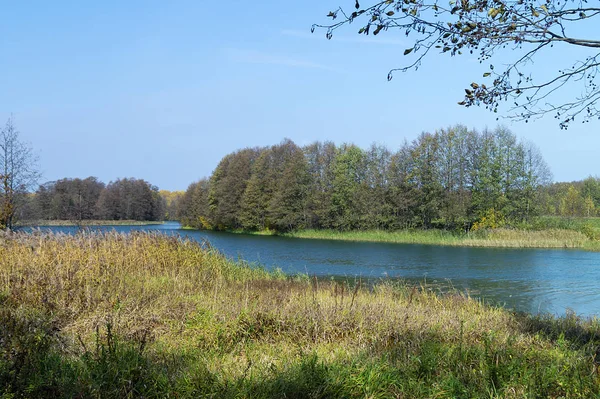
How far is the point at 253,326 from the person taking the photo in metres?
5.38

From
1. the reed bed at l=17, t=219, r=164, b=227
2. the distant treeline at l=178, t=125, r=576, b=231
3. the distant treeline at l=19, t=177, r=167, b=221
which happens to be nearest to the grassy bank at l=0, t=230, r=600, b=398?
the reed bed at l=17, t=219, r=164, b=227

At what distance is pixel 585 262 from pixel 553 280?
757 cm

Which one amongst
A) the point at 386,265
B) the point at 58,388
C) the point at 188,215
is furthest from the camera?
the point at 188,215

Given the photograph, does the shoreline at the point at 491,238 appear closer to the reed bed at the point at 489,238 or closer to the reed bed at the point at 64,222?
the reed bed at the point at 489,238

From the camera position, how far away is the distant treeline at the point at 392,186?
136ft

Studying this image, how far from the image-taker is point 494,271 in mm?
20438

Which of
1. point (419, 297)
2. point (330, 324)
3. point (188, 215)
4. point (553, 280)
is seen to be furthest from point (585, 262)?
point (188, 215)

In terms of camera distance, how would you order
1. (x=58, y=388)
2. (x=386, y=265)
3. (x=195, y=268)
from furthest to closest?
(x=386, y=265)
(x=195, y=268)
(x=58, y=388)

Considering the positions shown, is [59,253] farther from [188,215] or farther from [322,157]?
[188,215]

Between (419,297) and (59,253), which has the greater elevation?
(59,253)

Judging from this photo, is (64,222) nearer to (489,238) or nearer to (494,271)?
(489,238)

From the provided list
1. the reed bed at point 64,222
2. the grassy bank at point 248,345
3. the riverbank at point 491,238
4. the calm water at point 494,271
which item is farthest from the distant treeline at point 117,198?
the grassy bank at point 248,345

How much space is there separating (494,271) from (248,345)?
18096mm

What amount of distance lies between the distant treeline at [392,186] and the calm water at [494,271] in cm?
1207
